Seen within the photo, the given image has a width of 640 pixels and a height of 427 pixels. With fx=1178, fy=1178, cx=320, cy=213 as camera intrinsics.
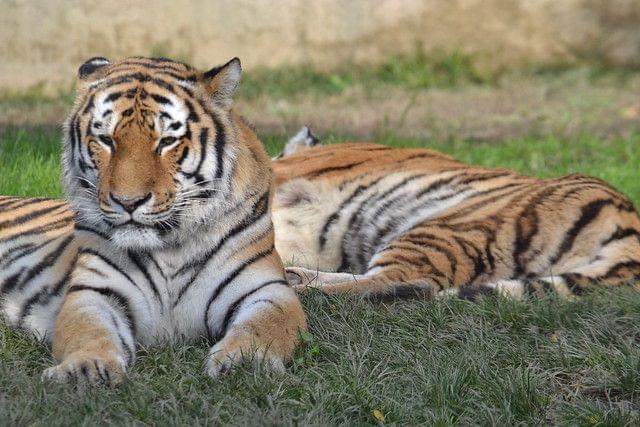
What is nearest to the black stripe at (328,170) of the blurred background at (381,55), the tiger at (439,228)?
the tiger at (439,228)

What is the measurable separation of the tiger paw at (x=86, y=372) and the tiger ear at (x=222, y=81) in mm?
1012

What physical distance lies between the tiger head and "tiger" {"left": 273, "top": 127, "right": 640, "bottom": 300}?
0.80 meters

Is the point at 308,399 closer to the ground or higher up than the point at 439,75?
higher up

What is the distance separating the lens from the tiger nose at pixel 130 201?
3.67m

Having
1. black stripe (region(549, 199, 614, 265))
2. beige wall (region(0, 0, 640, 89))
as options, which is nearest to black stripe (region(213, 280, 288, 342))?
black stripe (region(549, 199, 614, 265))

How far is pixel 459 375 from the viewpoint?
11.6ft

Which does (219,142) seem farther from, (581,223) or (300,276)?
(581,223)

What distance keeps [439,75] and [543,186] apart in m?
5.10

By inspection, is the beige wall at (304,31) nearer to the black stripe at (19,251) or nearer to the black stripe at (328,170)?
the black stripe at (328,170)

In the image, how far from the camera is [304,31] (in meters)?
9.91

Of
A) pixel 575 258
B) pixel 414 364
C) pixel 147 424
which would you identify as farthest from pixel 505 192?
pixel 147 424

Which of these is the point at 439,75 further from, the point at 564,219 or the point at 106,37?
the point at 564,219

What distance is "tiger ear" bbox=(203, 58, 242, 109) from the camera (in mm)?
→ 3986

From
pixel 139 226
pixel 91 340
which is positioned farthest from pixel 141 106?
pixel 91 340
